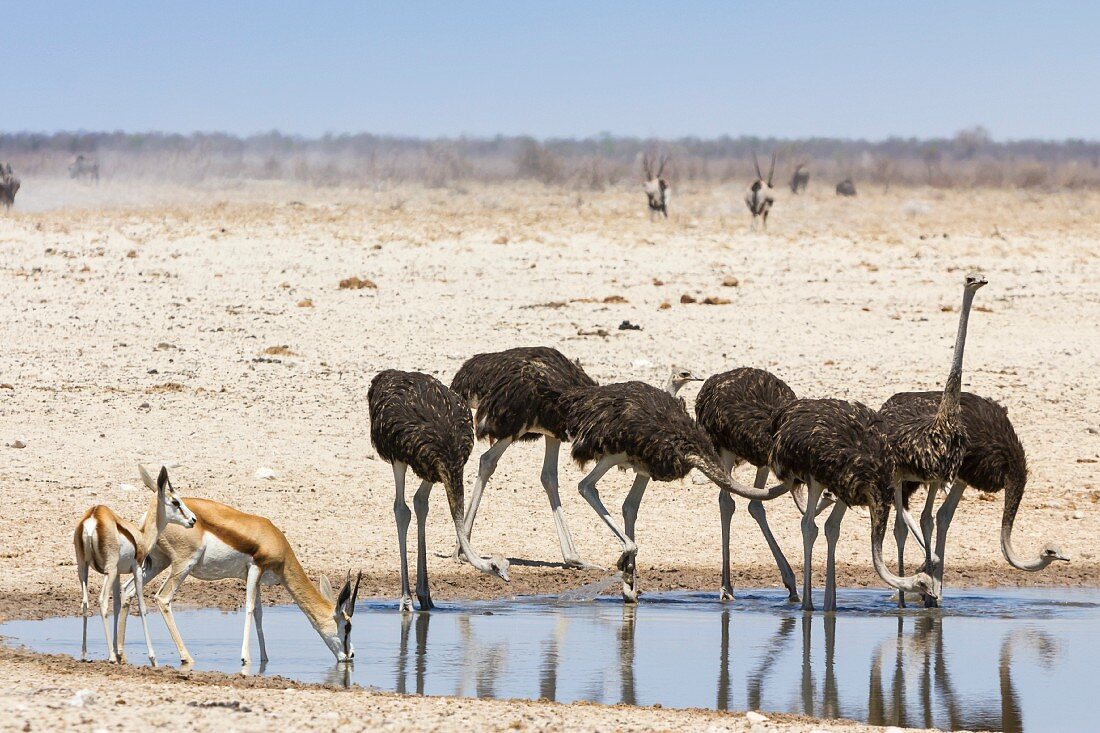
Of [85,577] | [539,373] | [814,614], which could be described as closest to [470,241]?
[539,373]

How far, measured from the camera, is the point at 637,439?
37.8ft

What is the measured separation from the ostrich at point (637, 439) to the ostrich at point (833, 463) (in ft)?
0.96

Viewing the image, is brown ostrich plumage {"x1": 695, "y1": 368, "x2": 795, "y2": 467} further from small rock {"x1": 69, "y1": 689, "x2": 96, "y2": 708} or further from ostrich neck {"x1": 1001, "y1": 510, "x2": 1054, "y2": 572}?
small rock {"x1": 69, "y1": 689, "x2": 96, "y2": 708}

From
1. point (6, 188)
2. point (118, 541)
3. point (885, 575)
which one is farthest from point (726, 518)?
point (6, 188)

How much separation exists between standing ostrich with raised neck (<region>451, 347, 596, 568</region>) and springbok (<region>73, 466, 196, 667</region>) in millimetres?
3672

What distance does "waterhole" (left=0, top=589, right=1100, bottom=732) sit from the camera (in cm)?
842

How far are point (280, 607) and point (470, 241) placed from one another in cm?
1691

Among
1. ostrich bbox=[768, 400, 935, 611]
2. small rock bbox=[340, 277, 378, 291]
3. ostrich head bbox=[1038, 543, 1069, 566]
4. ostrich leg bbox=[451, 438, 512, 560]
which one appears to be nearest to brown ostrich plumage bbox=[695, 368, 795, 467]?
ostrich bbox=[768, 400, 935, 611]

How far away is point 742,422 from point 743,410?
117 mm

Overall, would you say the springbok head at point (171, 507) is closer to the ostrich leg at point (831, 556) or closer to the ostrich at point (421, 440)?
the ostrich at point (421, 440)

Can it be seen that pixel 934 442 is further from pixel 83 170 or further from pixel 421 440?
pixel 83 170

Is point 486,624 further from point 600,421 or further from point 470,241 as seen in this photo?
point 470,241

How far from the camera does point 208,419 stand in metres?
16.0

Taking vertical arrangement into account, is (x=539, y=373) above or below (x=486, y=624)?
above
